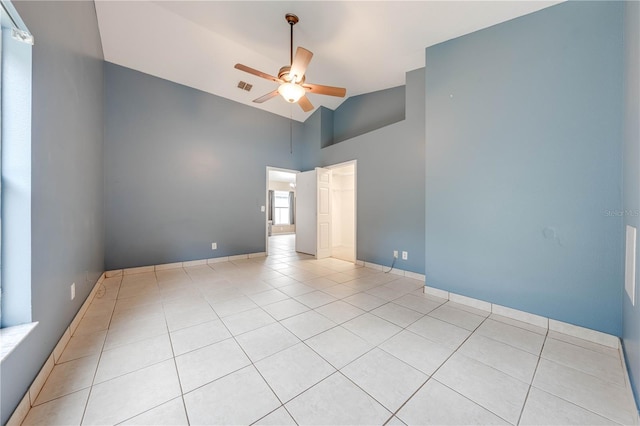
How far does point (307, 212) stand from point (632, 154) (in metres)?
4.53

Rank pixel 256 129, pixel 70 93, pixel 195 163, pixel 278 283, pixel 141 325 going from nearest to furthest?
pixel 70 93, pixel 141 325, pixel 278 283, pixel 195 163, pixel 256 129

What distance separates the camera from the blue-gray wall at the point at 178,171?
3561 mm

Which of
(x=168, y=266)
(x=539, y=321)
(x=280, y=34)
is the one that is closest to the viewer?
(x=539, y=321)

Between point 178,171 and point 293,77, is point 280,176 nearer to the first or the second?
point 178,171

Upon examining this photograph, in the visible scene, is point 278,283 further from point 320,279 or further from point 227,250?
point 227,250

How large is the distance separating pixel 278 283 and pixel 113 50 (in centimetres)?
427

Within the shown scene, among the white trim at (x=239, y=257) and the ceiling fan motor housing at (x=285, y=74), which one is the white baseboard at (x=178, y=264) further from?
the ceiling fan motor housing at (x=285, y=74)

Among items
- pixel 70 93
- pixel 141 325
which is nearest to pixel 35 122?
pixel 70 93

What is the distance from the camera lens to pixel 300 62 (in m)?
2.39

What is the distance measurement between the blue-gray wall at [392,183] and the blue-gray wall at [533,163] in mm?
614

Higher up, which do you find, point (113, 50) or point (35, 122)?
point (113, 50)

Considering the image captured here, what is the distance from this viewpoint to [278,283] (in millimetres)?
3266

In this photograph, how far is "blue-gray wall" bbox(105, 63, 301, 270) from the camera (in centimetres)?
356

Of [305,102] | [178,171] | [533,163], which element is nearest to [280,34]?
[305,102]
